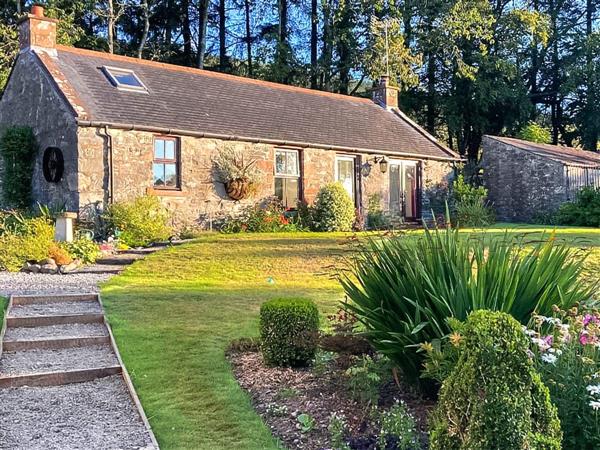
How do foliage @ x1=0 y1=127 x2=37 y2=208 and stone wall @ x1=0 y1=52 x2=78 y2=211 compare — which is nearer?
stone wall @ x1=0 y1=52 x2=78 y2=211

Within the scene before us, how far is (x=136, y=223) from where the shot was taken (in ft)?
42.5

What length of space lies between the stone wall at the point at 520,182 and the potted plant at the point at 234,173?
11654mm

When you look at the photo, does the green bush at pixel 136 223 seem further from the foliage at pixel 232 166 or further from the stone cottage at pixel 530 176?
the stone cottage at pixel 530 176

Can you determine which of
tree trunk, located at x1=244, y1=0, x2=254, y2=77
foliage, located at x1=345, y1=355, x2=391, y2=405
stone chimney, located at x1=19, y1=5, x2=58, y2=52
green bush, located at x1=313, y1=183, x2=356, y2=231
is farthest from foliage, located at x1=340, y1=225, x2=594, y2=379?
tree trunk, located at x1=244, y1=0, x2=254, y2=77

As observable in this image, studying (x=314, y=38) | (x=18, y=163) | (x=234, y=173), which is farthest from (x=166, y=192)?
(x=314, y=38)

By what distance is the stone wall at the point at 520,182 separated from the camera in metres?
20.5

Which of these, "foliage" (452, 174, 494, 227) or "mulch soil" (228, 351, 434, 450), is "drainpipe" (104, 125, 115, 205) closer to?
"mulch soil" (228, 351, 434, 450)

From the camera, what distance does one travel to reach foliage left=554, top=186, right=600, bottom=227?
1856 centimetres

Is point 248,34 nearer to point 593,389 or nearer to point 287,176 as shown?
point 287,176

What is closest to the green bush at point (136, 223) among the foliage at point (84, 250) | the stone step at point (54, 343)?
the foliage at point (84, 250)

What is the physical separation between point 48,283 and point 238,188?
23.8 ft

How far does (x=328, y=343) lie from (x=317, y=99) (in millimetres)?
17359

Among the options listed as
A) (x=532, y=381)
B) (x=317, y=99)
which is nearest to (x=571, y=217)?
(x=317, y=99)

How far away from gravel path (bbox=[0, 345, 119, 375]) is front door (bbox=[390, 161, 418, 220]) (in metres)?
15.1
